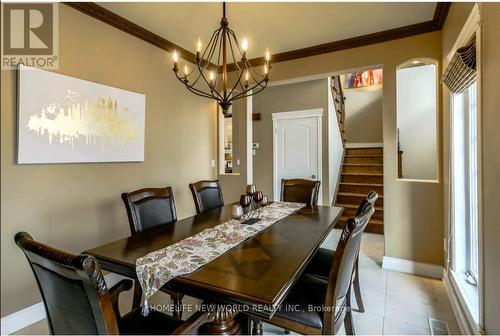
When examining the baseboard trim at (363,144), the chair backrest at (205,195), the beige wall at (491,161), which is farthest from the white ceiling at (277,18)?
the baseboard trim at (363,144)

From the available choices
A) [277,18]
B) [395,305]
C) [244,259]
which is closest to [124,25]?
[277,18]

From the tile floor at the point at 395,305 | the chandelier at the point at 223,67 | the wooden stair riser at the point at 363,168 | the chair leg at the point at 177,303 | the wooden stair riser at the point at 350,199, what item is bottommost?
the tile floor at the point at 395,305

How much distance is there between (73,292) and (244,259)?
2.39 feet

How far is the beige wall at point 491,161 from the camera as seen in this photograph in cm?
136

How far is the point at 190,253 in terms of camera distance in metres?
1.39

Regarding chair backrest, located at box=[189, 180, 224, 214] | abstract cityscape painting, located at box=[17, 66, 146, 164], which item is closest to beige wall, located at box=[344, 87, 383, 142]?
chair backrest, located at box=[189, 180, 224, 214]

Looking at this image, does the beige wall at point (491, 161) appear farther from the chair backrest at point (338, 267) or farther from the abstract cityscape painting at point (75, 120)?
the abstract cityscape painting at point (75, 120)

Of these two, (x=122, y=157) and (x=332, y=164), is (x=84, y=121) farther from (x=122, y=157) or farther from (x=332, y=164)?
(x=332, y=164)

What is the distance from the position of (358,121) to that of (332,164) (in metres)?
2.49

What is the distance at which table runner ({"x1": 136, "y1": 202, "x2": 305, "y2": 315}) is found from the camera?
1.17 metres

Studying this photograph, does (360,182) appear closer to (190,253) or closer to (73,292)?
(190,253)

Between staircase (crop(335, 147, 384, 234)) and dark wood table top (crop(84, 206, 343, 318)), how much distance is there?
116 inches

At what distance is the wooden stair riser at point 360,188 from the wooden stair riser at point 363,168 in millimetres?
452

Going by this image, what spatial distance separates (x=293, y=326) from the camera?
54.4 inches
